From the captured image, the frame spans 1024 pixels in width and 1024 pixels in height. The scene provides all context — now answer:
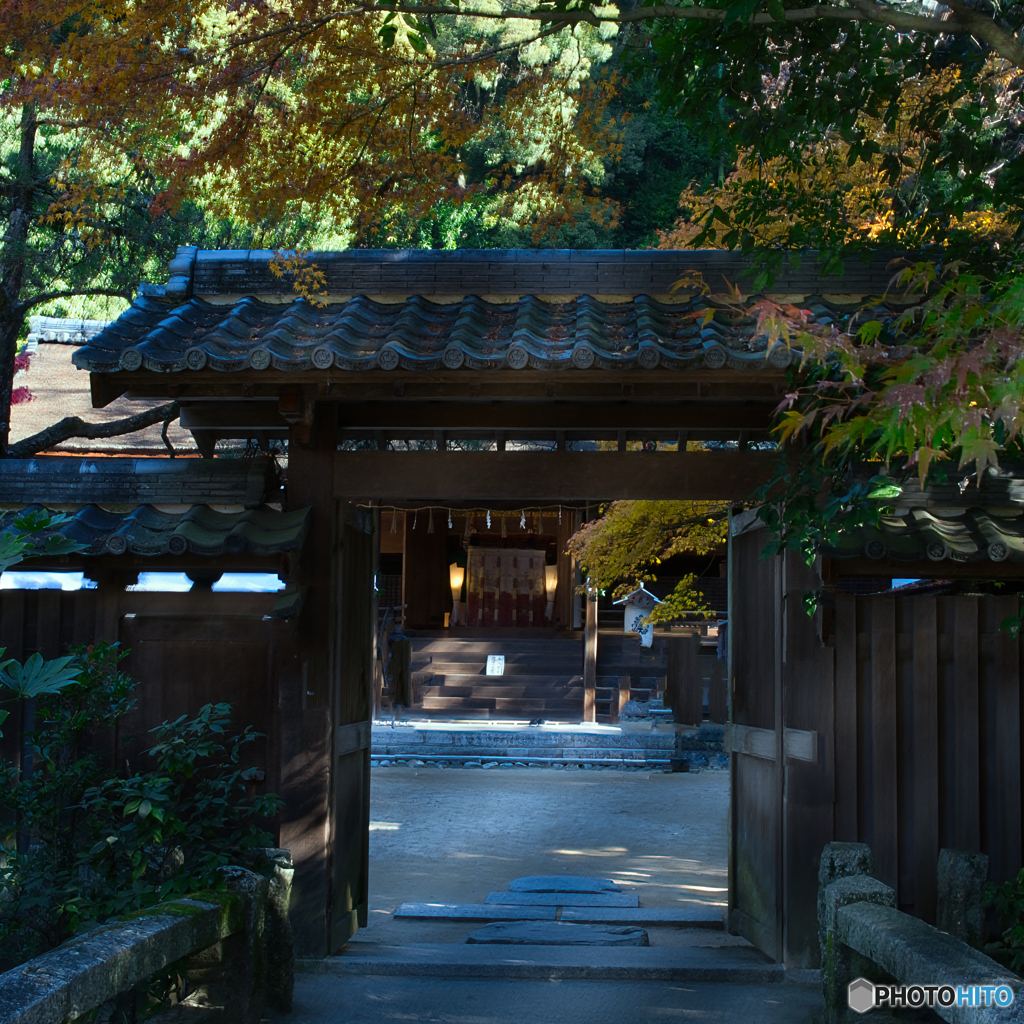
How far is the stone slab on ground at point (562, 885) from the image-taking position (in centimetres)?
841

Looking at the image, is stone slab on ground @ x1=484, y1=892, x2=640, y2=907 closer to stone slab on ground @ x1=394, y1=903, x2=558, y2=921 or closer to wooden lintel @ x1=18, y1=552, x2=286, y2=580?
stone slab on ground @ x1=394, y1=903, x2=558, y2=921

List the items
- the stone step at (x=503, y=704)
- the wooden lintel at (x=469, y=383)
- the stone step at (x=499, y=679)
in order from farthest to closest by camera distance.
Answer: the stone step at (x=499, y=679) → the stone step at (x=503, y=704) → the wooden lintel at (x=469, y=383)

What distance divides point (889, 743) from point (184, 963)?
376 cm

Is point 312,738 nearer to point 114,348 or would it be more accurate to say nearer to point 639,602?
point 114,348

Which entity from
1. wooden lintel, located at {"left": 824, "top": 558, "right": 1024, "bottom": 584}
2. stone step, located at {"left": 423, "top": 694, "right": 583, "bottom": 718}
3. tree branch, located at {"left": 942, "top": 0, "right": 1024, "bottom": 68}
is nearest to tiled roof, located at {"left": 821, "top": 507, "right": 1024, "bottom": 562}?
wooden lintel, located at {"left": 824, "top": 558, "right": 1024, "bottom": 584}

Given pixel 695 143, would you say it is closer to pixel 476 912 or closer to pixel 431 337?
pixel 431 337

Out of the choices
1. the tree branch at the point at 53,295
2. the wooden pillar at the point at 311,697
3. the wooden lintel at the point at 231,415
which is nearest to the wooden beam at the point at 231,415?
the wooden lintel at the point at 231,415

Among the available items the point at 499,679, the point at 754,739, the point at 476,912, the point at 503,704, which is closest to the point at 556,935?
the point at 476,912

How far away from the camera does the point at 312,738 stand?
5781 mm

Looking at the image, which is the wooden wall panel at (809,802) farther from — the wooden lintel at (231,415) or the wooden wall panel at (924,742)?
the wooden lintel at (231,415)

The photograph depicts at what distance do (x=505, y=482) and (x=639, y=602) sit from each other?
1524 centimetres

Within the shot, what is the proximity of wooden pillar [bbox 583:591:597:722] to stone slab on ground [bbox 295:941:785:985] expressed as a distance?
14.4 m

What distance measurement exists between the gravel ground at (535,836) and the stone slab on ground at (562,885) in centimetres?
27

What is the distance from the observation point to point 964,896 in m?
4.87
